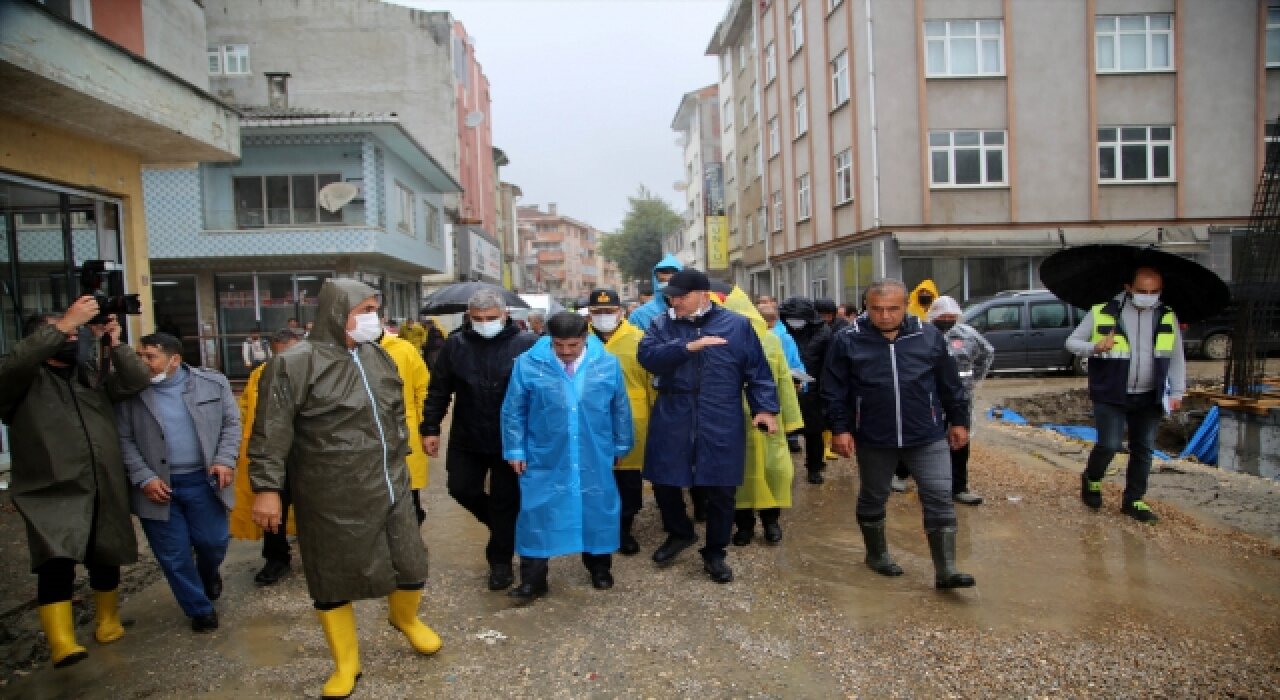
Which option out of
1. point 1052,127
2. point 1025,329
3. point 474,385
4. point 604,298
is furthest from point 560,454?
point 1052,127

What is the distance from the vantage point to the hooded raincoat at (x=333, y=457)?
10.7ft

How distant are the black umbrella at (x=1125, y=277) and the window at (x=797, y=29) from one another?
21.0 m

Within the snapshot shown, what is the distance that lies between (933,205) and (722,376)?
17527mm

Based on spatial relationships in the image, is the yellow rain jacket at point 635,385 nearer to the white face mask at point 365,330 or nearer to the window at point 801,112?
the white face mask at point 365,330

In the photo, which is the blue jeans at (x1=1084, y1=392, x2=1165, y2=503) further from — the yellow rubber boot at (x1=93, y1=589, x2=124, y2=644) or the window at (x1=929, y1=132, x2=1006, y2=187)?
the window at (x1=929, y1=132, x2=1006, y2=187)

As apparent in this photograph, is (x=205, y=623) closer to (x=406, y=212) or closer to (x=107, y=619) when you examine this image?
(x=107, y=619)

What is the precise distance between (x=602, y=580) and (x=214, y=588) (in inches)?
90.1

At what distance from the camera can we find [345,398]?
3.40 metres

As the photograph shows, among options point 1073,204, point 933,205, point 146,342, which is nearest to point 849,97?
point 933,205

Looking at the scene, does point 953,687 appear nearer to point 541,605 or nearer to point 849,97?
point 541,605

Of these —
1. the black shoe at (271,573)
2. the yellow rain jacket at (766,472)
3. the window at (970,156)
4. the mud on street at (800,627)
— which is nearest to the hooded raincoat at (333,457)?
the mud on street at (800,627)

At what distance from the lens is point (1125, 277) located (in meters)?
5.85

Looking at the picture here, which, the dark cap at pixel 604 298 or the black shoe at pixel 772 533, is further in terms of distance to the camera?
the black shoe at pixel 772 533

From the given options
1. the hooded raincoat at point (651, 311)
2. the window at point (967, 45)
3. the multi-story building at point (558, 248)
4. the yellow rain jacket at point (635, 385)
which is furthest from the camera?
the multi-story building at point (558, 248)
